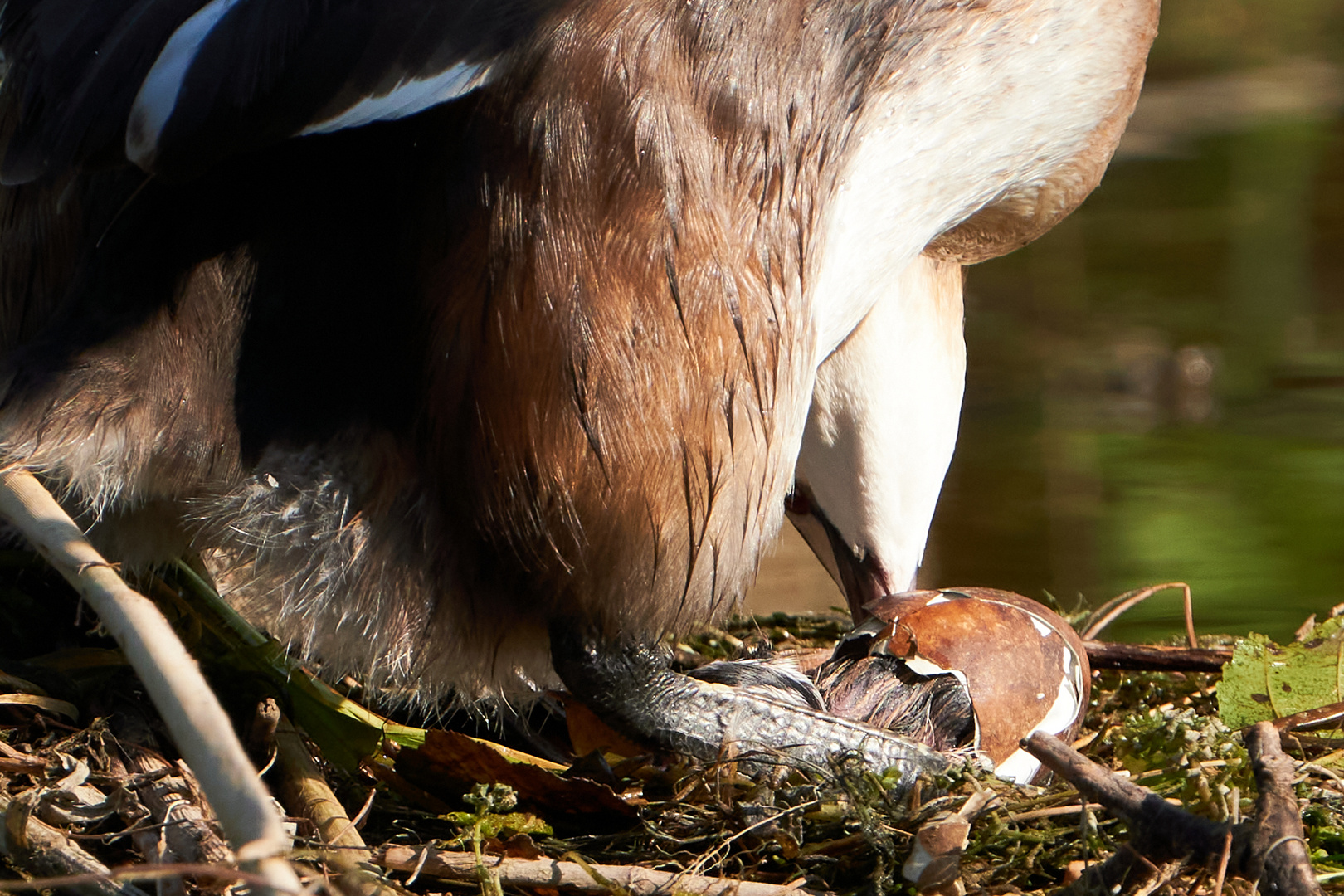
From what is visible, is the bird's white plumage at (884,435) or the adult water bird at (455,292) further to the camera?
the bird's white plumage at (884,435)

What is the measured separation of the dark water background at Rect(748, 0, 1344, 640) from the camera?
12.2 ft

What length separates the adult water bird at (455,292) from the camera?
6.05 feet

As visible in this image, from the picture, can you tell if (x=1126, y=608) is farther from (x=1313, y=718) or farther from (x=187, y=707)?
(x=187, y=707)

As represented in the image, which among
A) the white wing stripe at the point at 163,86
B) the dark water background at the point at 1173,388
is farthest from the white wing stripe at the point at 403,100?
the dark water background at the point at 1173,388

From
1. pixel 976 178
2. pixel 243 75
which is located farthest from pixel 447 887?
pixel 976 178

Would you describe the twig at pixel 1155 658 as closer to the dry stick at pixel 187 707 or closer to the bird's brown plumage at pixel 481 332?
the bird's brown plumage at pixel 481 332

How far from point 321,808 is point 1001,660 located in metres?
0.93

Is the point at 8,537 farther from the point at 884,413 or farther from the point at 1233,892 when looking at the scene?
the point at 1233,892

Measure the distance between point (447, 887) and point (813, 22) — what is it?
1173 millimetres

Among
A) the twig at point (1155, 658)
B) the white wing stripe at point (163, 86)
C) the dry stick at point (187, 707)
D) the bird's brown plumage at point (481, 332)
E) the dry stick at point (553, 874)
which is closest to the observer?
the dry stick at point (187, 707)

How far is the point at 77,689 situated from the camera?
2.06 metres

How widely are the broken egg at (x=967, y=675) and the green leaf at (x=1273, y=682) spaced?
20cm

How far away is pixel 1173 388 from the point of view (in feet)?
16.6

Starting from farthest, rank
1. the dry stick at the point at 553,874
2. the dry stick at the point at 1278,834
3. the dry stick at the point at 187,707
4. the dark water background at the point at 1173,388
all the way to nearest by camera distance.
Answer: the dark water background at the point at 1173,388 → the dry stick at the point at 553,874 → the dry stick at the point at 1278,834 → the dry stick at the point at 187,707
